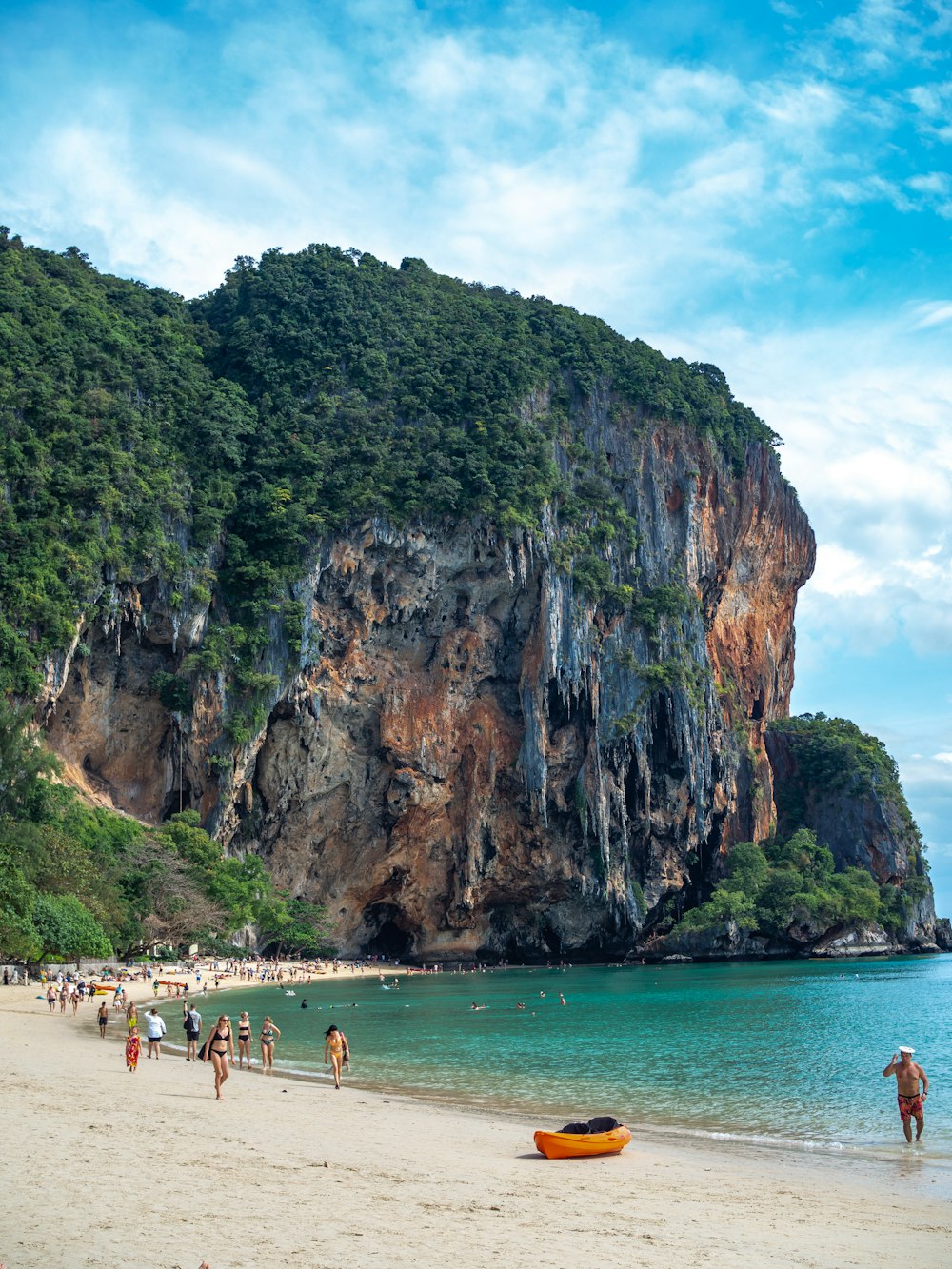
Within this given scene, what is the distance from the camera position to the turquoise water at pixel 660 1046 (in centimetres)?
1506

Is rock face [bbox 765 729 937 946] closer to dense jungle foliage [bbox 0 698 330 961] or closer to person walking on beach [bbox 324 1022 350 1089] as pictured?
dense jungle foliage [bbox 0 698 330 961]

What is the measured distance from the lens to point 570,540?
6144 centimetres

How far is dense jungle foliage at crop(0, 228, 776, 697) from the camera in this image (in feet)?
158

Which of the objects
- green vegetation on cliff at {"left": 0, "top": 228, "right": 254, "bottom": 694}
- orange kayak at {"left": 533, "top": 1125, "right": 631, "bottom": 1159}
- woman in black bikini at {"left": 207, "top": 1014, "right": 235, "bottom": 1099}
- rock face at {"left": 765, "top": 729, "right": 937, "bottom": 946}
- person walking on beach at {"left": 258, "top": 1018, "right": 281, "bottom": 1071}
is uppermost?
green vegetation on cliff at {"left": 0, "top": 228, "right": 254, "bottom": 694}

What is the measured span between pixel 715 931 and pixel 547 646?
20.1 meters

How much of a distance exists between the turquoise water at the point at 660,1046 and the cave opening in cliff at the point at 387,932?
12.9 m

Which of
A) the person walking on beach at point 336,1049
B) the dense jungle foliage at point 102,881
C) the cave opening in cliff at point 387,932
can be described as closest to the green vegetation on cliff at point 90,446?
the dense jungle foliage at point 102,881

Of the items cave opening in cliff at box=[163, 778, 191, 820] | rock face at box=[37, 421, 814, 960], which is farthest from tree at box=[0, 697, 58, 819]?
cave opening in cliff at box=[163, 778, 191, 820]

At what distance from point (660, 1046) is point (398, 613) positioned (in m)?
36.3

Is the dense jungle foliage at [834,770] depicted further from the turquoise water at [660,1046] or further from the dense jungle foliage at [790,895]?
the turquoise water at [660,1046]

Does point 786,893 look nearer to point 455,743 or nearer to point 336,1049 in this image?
point 455,743

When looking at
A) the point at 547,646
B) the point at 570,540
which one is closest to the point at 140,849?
the point at 547,646

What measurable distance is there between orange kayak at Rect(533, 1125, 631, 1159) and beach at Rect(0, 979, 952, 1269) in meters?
0.17

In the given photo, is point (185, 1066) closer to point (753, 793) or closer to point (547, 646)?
point (547, 646)
